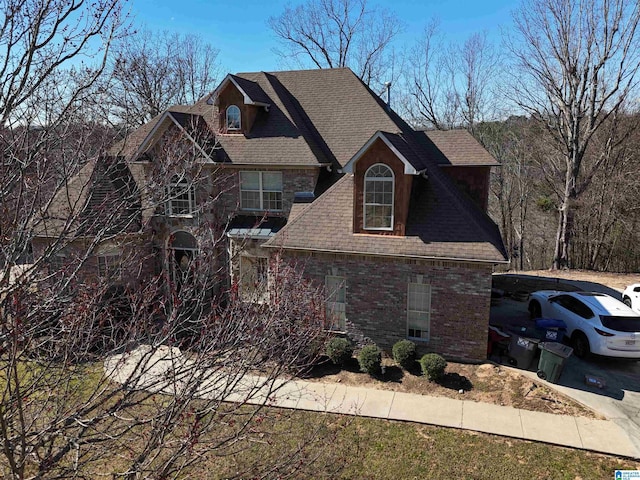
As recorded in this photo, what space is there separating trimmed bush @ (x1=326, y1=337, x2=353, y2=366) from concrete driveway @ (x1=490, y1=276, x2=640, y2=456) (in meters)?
5.05

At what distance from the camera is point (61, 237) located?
5.25m

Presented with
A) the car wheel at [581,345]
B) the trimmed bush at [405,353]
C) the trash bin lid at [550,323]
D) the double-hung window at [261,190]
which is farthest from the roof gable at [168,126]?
the car wheel at [581,345]

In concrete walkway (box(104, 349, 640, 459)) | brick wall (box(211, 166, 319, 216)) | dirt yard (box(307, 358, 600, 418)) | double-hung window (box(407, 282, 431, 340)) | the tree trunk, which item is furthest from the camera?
the tree trunk

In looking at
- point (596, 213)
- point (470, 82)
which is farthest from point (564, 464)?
point (470, 82)

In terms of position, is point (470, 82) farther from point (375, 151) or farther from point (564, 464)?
point (564, 464)

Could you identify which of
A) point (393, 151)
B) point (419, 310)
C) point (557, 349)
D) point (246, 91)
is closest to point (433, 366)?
point (419, 310)

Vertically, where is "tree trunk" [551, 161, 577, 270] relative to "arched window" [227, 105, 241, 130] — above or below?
below

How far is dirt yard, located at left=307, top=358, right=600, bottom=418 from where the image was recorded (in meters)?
11.0

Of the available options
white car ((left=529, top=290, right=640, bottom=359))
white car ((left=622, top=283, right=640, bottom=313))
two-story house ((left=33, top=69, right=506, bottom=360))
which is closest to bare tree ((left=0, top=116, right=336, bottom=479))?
two-story house ((left=33, top=69, right=506, bottom=360))

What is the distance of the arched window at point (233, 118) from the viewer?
57.7ft

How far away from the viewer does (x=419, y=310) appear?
13344 mm

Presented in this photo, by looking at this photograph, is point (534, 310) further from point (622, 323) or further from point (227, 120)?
point (227, 120)

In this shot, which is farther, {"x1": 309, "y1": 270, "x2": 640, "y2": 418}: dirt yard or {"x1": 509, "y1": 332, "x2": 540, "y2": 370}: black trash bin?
{"x1": 509, "y1": 332, "x2": 540, "y2": 370}: black trash bin

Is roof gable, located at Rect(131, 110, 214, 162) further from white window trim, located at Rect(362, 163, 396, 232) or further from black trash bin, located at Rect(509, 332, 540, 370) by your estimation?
black trash bin, located at Rect(509, 332, 540, 370)
